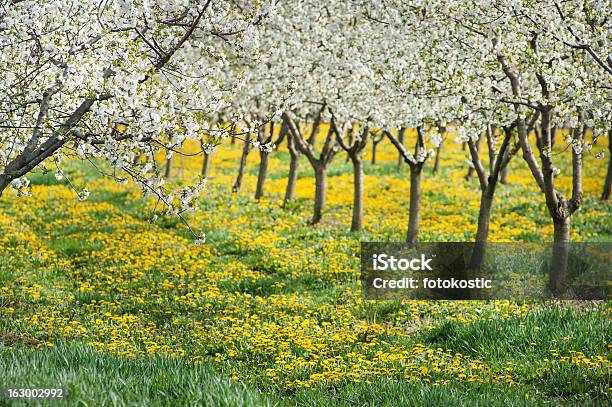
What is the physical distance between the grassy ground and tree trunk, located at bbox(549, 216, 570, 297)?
92 centimetres

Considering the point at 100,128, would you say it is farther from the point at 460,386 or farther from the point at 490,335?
the point at 490,335

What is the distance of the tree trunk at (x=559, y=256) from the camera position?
1126 cm

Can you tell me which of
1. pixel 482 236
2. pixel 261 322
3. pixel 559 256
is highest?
pixel 482 236

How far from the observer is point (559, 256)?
11.4 metres

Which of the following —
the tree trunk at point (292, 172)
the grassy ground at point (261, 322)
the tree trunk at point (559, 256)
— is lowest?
the grassy ground at point (261, 322)

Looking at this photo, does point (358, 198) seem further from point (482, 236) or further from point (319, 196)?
point (482, 236)

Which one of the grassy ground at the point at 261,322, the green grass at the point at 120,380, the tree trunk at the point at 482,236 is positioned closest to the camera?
the green grass at the point at 120,380

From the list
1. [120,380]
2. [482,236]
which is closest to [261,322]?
[120,380]

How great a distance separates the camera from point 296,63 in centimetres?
1519

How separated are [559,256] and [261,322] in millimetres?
5857

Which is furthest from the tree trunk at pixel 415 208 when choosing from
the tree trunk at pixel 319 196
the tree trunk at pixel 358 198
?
the tree trunk at pixel 319 196

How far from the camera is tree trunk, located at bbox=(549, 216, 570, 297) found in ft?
36.9

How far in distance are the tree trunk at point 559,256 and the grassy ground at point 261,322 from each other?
92cm

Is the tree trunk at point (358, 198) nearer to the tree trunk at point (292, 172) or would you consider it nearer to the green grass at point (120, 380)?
the tree trunk at point (292, 172)
